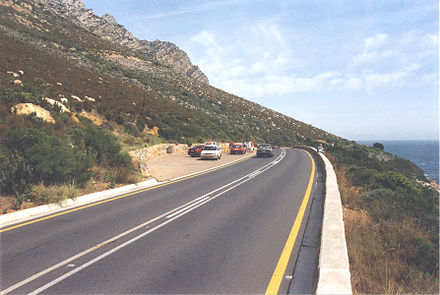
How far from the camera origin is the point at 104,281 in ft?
12.8

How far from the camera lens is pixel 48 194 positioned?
8.16m

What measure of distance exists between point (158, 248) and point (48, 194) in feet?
17.4

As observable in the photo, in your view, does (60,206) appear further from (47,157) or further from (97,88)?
(97,88)

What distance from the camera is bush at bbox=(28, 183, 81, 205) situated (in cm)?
803

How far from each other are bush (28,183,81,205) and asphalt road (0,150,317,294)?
1.09m

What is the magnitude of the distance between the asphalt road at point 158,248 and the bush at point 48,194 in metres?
1.09

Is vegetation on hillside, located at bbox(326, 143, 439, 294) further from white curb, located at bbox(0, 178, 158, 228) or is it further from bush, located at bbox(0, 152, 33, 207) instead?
bush, located at bbox(0, 152, 33, 207)

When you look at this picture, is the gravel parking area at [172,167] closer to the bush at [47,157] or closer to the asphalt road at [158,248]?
the bush at [47,157]

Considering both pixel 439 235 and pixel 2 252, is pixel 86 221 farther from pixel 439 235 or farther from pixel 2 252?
pixel 439 235

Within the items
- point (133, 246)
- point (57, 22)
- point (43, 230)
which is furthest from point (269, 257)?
point (57, 22)

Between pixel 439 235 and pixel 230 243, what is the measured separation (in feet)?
18.2

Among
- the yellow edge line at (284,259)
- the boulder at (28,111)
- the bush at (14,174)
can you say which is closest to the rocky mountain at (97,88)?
the boulder at (28,111)

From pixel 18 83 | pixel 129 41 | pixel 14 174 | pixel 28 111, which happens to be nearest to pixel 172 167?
pixel 28 111

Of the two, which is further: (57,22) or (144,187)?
(57,22)
